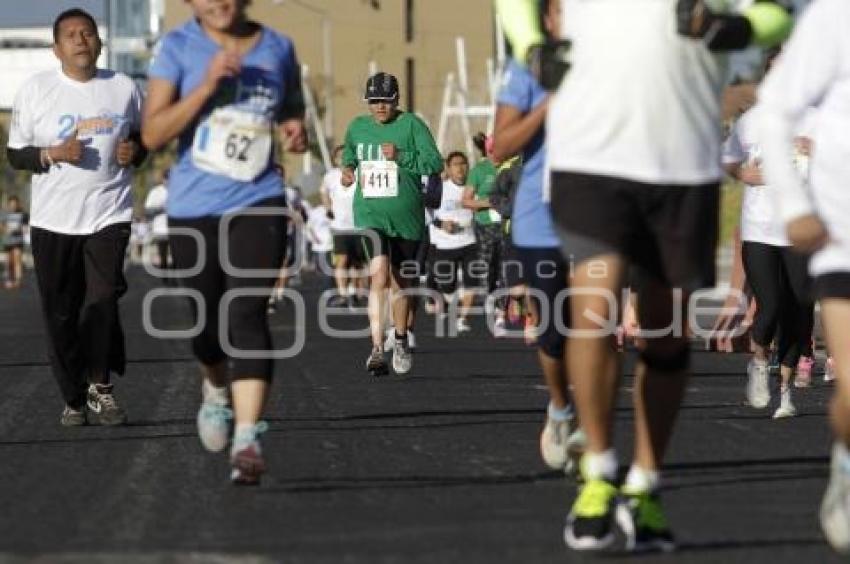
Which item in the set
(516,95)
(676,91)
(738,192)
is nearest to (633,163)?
(676,91)

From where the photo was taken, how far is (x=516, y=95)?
32.1 feet

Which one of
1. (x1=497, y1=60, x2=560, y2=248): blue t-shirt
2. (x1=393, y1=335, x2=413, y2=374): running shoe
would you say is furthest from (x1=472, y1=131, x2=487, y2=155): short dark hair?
(x1=497, y1=60, x2=560, y2=248): blue t-shirt

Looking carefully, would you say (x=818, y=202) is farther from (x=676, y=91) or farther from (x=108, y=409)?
(x=108, y=409)

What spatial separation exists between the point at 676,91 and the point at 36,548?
235 centimetres

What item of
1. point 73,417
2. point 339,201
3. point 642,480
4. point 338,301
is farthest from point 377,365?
point 338,301

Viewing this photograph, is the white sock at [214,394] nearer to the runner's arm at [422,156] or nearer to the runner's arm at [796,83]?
the runner's arm at [796,83]

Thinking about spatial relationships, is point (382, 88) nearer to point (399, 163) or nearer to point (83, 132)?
point (399, 163)

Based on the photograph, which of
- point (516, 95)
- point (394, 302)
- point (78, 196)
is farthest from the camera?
point (394, 302)

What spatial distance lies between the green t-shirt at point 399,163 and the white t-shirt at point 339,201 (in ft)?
33.4

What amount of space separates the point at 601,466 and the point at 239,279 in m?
2.20

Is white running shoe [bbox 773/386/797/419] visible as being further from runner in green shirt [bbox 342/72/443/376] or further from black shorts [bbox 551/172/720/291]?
black shorts [bbox 551/172/720/291]

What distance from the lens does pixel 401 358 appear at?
17.7m

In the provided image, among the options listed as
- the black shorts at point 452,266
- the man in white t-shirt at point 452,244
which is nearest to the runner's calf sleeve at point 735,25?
the black shorts at point 452,266

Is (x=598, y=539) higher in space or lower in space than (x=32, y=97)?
lower
